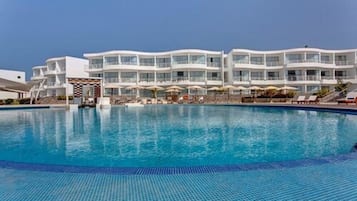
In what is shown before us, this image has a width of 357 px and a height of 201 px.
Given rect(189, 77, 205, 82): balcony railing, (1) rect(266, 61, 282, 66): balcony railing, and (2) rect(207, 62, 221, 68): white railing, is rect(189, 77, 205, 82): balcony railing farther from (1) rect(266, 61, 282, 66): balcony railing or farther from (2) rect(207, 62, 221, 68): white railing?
(1) rect(266, 61, 282, 66): balcony railing

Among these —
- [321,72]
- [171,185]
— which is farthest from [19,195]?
[321,72]

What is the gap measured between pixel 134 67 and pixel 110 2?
3860cm

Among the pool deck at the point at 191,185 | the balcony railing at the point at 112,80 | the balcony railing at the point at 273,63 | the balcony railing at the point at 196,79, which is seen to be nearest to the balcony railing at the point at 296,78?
the balcony railing at the point at 273,63

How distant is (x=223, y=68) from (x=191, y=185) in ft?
119

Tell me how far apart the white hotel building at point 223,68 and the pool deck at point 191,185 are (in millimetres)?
32470

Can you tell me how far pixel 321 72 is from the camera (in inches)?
1529

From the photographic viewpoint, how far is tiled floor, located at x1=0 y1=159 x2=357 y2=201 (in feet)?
9.50

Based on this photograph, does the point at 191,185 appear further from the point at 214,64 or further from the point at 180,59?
the point at 214,64

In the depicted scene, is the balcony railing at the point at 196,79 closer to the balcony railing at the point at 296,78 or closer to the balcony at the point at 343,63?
the balcony railing at the point at 296,78

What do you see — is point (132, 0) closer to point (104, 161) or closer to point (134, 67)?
point (134, 67)

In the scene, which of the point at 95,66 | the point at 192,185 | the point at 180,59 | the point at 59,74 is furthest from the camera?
the point at 59,74

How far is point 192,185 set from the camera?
3.27 meters

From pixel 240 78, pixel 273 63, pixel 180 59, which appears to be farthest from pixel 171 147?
pixel 273 63

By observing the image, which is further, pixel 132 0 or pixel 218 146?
pixel 132 0
